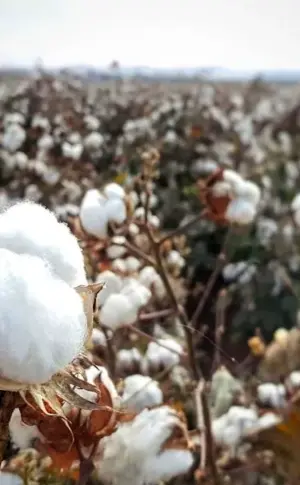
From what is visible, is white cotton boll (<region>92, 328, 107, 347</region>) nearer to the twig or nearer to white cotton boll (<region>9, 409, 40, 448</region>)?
the twig

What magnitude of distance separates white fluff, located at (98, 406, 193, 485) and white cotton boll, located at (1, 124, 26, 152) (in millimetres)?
2124

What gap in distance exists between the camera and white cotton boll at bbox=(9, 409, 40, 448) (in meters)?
0.59

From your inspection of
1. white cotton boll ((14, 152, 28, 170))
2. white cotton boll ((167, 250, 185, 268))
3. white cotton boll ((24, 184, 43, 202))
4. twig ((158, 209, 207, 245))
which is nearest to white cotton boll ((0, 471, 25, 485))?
twig ((158, 209, 207, 245))

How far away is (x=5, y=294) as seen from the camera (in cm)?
38

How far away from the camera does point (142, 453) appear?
25.2 inches

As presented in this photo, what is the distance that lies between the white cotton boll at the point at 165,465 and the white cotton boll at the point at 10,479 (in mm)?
109

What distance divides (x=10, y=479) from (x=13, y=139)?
223 centimetres

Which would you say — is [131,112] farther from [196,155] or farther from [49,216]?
[49,216]

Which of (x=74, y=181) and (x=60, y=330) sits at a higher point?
(x=74, y=181)

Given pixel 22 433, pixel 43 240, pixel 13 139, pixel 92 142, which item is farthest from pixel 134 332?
pixel 92 142

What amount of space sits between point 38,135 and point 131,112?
1.29 m

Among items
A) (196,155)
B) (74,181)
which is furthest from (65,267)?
(196,155)

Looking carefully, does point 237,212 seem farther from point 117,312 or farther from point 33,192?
point 33,192

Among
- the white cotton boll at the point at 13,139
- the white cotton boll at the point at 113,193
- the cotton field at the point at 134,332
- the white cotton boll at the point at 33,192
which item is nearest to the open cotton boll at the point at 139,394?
the cotton field at the point at 134,332
